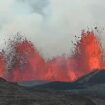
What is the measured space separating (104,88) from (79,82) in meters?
25.8

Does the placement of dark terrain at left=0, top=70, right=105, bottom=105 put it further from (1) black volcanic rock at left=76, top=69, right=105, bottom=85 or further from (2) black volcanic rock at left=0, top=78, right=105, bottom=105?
(1) black volcanic rock at left=76, top=69, right=105, bottom=85

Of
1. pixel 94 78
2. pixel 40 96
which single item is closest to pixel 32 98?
pixel 40 96

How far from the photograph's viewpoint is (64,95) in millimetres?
96750

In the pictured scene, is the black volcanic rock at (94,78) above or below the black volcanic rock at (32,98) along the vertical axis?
above

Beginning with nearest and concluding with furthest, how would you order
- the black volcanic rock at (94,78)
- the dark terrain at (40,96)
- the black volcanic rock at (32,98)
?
the black volcanic rock at (32,98), the dark terrain at (40,96), the black volcanic rock at (94,78)

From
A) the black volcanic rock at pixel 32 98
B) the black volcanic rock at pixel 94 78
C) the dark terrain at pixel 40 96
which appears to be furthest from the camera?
the black volcanic rock at pixel 94 78

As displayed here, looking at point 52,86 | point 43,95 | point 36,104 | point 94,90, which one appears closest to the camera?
point 36,104

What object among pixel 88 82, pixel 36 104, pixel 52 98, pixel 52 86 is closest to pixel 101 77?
pixel 88 82

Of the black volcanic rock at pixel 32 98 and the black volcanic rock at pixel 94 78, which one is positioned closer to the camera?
the black volcanic rock at pixel 32 98

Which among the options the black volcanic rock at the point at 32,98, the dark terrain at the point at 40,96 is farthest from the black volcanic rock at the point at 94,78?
the black volcanic rock at the point at 32,98

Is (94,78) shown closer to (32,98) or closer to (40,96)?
(40,96)

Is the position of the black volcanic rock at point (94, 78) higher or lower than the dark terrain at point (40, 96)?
higher

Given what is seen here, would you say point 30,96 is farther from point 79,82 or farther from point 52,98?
point 79,82

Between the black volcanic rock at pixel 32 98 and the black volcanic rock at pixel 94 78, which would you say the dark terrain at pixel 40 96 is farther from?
the black volcanic rock at pixel 94 78
